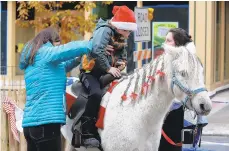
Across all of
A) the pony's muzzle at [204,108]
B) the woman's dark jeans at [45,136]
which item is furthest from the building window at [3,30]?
the pony's muzzle at [204,108]

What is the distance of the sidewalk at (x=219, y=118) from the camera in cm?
1425

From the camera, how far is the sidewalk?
14250 millimetres

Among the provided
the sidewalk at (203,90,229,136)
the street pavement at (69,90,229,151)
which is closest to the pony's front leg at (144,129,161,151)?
the street pavement at (69,90,229,151)

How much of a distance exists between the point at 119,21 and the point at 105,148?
1.33m

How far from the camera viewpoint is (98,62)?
243 inches

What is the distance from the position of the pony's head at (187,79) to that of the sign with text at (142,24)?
7.27 meters

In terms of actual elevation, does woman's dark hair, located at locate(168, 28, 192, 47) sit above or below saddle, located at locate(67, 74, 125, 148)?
above

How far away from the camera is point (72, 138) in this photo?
6.43m

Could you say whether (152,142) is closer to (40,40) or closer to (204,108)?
(204,108)

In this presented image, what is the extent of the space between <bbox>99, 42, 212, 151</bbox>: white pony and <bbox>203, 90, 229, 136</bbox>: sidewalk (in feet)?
27.3

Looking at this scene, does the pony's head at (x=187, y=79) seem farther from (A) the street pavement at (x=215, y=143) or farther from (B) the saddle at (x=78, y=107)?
(A) the street pavement at (x=215, y=143)

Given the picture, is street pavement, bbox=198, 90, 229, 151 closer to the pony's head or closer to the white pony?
the white pony

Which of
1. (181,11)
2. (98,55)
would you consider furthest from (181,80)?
(181,11)

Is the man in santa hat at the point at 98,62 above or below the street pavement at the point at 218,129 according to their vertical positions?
above
